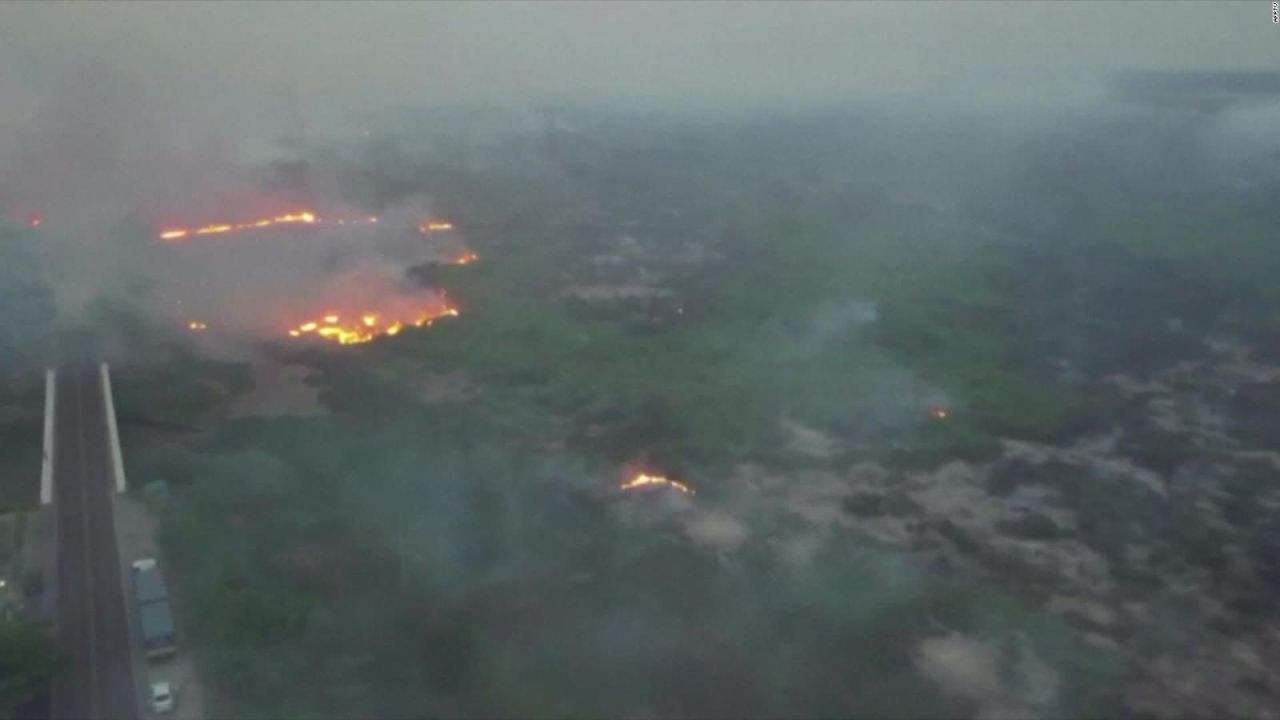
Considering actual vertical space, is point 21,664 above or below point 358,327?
below

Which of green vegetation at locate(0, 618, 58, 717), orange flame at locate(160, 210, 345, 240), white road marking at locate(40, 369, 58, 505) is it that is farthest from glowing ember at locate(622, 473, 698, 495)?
orange flame at locate(160, 210, 345, 240)

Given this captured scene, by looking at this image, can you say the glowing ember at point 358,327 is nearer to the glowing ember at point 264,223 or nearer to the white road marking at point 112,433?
the white road marking at point 112,433

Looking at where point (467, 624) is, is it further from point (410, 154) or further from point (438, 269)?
point (410, 154)

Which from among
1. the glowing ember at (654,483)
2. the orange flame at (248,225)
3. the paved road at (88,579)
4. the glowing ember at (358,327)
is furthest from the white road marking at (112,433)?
the orange flame at (248,225)

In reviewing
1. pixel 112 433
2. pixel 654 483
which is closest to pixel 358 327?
pixel 112 433

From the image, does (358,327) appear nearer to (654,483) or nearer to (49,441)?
(49,441)

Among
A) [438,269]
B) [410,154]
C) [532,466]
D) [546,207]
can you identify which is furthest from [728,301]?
[410,154]
